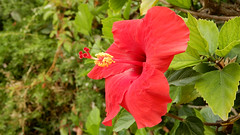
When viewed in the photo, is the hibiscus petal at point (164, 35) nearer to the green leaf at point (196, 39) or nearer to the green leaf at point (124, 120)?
the green leaf at point (196, 39)

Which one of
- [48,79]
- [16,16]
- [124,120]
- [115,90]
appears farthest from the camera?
[16,16]

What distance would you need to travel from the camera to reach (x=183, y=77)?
0.54 meters

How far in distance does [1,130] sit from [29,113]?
0.90ft

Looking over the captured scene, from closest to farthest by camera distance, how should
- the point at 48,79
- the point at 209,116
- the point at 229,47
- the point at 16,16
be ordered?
the point at 229,47 < the point at 209,116 < the point at 48,79 < the point at 16,16

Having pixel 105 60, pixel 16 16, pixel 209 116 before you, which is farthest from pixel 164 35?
pixel 16 16

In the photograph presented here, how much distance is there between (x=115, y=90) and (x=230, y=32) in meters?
0.30

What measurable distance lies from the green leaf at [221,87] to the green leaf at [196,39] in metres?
0.06

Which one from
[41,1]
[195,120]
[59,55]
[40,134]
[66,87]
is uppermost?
[195,120]

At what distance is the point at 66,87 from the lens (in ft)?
7.23

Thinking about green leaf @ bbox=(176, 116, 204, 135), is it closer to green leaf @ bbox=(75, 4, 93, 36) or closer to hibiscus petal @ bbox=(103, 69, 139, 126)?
hibiscus petal @ bbox=(103, 69, 139, 126)

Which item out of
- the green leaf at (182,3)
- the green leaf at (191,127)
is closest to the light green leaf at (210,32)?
the green leaf at (182,3)

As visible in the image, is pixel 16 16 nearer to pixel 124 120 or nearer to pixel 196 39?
pixel 124 120

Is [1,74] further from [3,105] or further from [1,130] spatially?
[1,130]

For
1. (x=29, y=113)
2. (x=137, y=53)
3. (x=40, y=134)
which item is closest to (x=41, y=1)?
(x=29, y=113)
